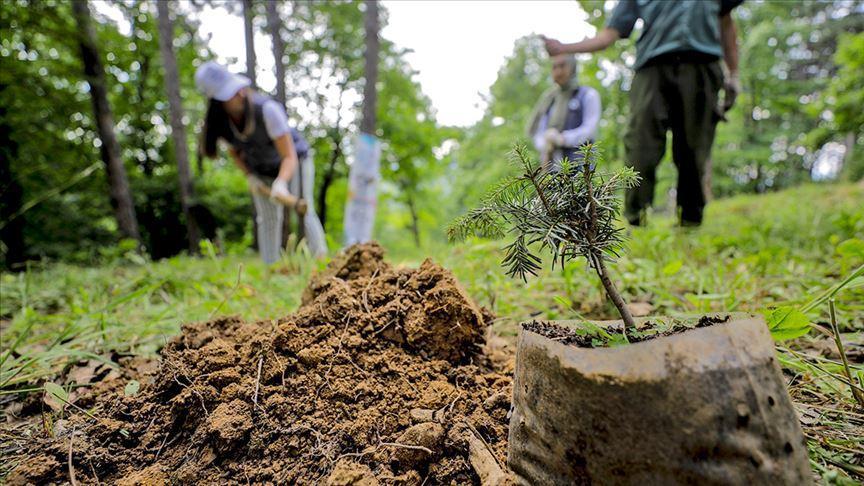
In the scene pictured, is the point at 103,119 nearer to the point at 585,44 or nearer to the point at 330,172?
the point at 585,44

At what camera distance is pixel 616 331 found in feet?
2.98

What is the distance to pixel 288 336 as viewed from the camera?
1234mm

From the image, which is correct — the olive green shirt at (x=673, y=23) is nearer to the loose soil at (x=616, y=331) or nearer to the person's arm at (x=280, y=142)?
the loose soil at (x=616, y=331)

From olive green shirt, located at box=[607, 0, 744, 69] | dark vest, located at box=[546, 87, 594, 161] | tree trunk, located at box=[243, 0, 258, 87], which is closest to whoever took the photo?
olive green shirt, located at box=[607, 0, 744, 69]

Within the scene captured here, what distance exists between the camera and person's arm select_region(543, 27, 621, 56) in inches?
90.8

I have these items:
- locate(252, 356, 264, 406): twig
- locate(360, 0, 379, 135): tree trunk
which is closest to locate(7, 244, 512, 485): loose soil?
locate(252, 356, 264, 406): twig

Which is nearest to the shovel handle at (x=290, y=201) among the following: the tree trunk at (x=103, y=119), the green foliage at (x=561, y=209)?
the green foliage at (x=561, y=209)

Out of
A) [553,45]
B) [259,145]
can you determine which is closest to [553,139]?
[553,45]

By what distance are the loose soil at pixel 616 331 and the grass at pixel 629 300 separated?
142 mm

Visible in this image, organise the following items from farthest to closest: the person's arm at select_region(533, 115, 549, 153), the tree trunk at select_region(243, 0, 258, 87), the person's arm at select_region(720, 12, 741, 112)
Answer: the tree trunk at select_region(243, 0, 258, 87), the person's arm at select_region(533, 115, 549, 153), the person's arm at select_region(720, 12, 741, 112)

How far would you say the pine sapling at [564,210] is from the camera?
32.3 inches

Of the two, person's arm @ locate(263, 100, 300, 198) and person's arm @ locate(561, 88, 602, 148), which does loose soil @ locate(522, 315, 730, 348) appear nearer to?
person's arm @ locate(263, 100, 300, 198)

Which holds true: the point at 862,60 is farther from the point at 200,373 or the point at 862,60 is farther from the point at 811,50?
the point at 811,50

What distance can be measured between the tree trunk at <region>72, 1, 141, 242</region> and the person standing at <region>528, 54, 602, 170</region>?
698 cm
